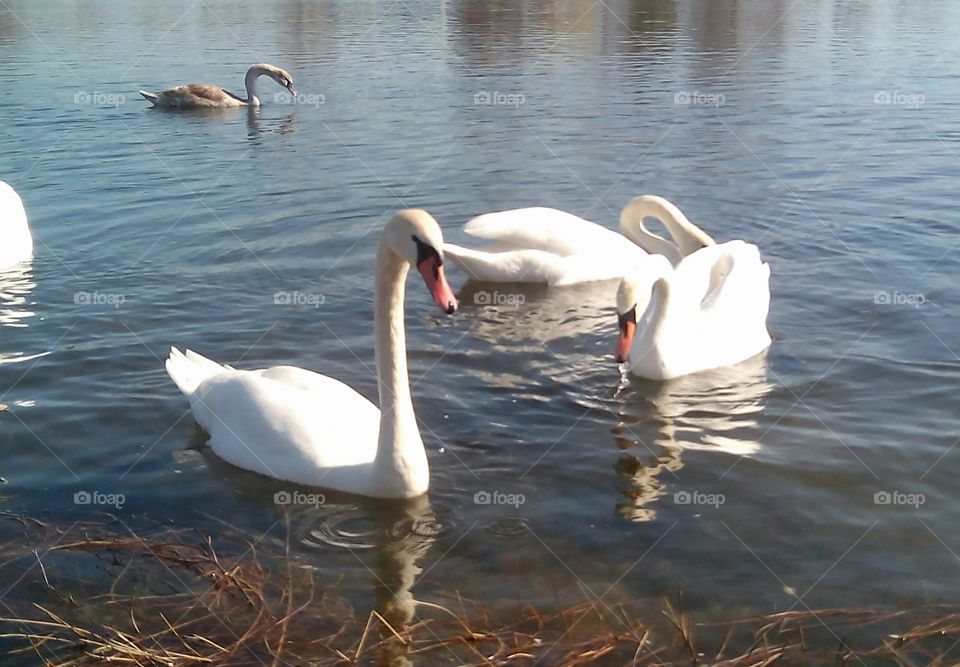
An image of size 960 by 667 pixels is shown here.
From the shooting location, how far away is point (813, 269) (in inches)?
448

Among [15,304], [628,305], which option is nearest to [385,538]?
[628,305]

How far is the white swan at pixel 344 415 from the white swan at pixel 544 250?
3.86 meters

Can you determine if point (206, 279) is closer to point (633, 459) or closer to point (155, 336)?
point (155, 336)

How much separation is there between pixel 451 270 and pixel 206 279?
2382 mm

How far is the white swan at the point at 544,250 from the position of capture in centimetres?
1112

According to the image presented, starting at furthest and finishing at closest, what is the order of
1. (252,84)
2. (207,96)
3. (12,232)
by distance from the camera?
(252,84) → (207,96) → (12,232)

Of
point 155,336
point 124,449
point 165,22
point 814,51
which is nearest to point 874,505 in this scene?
point 124,449

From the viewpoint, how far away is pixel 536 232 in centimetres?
1116

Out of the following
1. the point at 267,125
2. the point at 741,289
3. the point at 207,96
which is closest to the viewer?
the point at 741,289

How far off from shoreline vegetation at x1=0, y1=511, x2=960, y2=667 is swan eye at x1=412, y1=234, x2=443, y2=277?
64.2 inches

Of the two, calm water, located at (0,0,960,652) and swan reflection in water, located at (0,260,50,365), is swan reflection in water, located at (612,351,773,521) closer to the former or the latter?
calm water, located at (0,0,960,652)

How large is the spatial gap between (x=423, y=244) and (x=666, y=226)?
6.65 metres

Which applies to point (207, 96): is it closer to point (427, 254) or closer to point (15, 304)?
point (15, 304)

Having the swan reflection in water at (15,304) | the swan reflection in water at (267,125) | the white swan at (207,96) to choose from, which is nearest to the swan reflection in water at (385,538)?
the swan reflection in water at (15,304)
